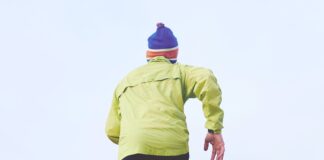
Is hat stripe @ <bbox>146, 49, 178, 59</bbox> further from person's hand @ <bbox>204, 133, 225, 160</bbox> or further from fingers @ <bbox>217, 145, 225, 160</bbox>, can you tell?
fingers @ <bbox>217, 145, 225, 160</bbox>

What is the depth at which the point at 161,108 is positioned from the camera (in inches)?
314

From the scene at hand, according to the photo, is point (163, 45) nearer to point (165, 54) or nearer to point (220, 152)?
point (165, 54)

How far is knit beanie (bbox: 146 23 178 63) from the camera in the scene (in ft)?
28.7

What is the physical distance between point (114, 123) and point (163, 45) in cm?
100

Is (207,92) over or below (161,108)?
over

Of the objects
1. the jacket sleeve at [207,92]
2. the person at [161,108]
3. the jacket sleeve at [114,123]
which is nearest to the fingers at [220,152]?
the person at [161,108]

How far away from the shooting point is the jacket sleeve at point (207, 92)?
797cm

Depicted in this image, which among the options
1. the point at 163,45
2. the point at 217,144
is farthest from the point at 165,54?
the point at 217,144

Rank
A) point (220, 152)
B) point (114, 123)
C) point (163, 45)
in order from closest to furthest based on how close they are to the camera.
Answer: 1. point (220, 152)
2. point (114, 123)
3. point (163, 45)

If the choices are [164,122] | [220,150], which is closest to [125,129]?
[164,122]

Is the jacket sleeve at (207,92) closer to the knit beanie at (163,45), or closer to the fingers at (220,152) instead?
the fingers at (220,152)

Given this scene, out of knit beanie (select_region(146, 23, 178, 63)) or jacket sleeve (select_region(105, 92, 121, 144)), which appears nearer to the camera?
jacket sleeve (select_region(105, 92, 121, 144))

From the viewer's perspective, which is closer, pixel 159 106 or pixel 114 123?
pixel 159 106

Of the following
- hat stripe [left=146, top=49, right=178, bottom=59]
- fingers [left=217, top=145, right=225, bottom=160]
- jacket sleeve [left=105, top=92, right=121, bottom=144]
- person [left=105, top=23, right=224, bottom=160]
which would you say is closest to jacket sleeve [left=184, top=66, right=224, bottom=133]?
person [left=105, top=23, right=224, bottom=160]
